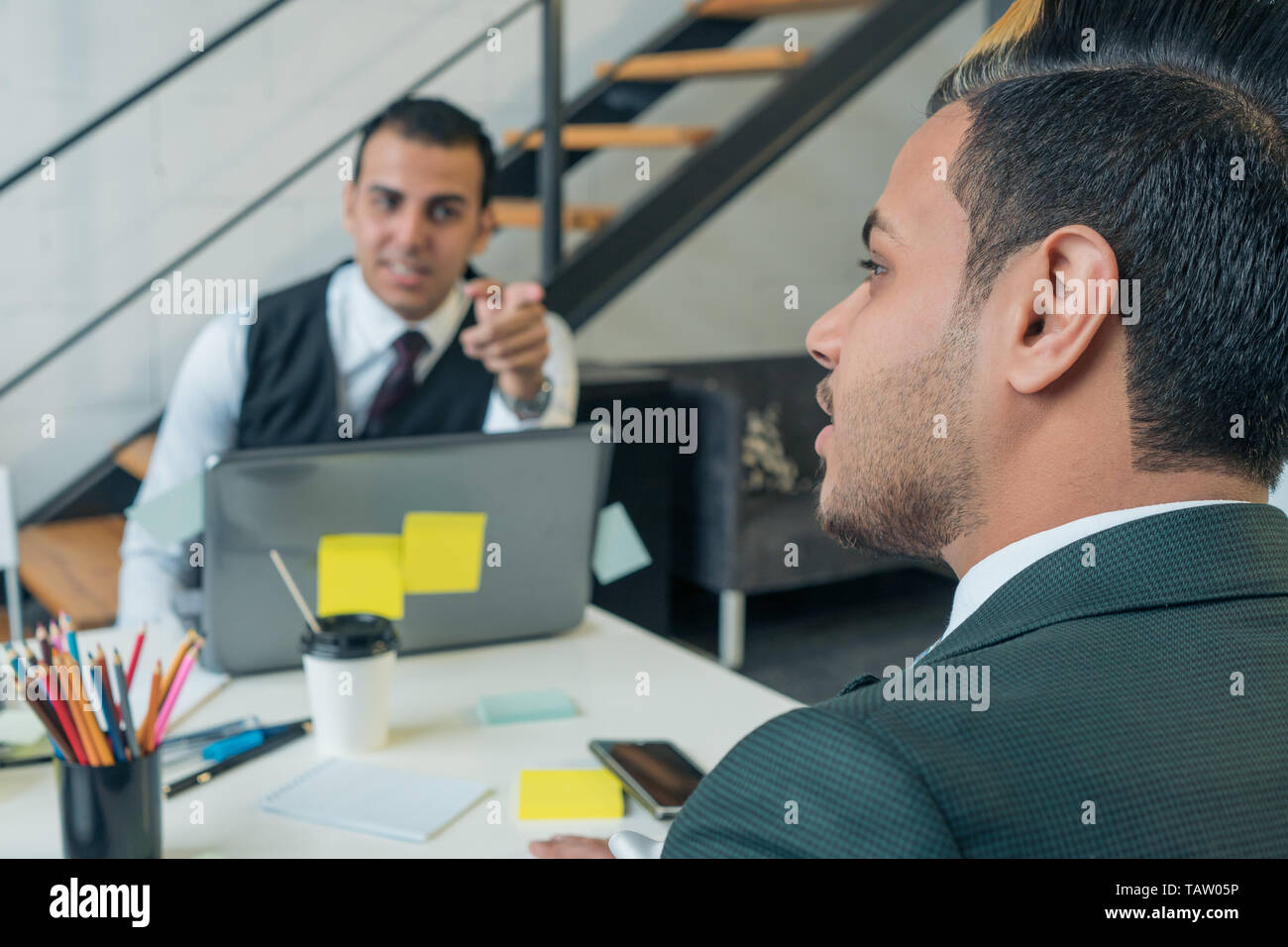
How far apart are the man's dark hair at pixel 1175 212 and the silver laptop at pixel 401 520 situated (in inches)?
24.3

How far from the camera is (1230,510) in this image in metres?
0.55

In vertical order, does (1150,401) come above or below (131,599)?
above

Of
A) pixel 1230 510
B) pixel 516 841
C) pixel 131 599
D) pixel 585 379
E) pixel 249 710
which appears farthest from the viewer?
pixel 585 379

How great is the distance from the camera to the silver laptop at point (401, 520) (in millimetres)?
1082

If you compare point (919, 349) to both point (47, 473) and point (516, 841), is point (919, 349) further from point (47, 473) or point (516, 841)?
point (47, 473)

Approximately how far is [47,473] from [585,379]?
1462 millimetres

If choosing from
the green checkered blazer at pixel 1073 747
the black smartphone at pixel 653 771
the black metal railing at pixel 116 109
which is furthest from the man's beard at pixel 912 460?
the black metal railing at pixel 116 109

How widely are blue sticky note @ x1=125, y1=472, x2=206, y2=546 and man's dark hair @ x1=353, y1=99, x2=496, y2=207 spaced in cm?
89

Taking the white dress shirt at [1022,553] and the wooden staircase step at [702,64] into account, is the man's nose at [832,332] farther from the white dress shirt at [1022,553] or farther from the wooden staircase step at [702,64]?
the wooden staircase step at [702,64]

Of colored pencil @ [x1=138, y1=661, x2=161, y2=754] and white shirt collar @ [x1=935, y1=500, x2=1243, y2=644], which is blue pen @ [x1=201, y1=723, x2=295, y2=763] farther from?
white shirt collar @ [x1=935, y1=500, x2=1243, y2=644]

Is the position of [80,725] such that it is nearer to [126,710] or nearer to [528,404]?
[126,710]

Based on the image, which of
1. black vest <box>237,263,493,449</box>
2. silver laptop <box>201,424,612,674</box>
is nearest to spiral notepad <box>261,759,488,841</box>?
silver laptop <box>201,424,612,674</box>

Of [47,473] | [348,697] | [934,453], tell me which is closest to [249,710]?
[348,697]

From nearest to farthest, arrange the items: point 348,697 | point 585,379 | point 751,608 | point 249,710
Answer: point 348,697, point 249,710, point 585,379, point 751,608
